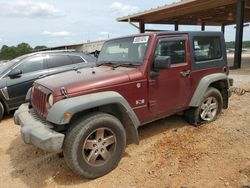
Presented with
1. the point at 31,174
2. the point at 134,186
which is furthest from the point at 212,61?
the point at 31,174

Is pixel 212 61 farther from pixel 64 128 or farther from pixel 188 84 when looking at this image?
pixel 64 128

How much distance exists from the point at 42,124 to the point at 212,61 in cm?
334

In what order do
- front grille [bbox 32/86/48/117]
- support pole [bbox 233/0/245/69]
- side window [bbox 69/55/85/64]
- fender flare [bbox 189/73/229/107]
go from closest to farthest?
1. front grille [bbox 32/86/48/117]
2. fender flare [bbox 189/73/229/107]
3. side window [bbox 69/55/85/64]
4. support pole [bbox 233/0/245/69]

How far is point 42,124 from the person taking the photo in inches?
133

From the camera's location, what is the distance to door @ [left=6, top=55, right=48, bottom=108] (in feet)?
21.0

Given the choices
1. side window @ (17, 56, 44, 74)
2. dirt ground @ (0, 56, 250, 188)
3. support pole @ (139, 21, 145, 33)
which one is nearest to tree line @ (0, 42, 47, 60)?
support pole @ (139, 21, 145, 33)

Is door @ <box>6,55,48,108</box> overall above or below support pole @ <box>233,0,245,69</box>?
below

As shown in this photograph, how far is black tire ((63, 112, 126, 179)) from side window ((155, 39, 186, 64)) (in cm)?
141

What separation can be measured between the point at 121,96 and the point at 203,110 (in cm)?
214

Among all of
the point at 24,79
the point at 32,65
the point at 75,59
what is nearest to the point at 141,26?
the point at 75,59

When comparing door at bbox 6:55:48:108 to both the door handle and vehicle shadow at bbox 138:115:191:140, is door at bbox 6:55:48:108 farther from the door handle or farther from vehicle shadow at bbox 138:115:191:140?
the door handle

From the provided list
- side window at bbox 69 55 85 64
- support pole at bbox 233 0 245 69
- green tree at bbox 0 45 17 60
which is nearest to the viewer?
side window at bbox 69 55 85 64

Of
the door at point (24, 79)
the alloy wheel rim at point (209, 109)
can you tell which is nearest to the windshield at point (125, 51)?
the alloy wheel rim at point (209, 109)

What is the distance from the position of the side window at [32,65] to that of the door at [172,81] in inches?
158
